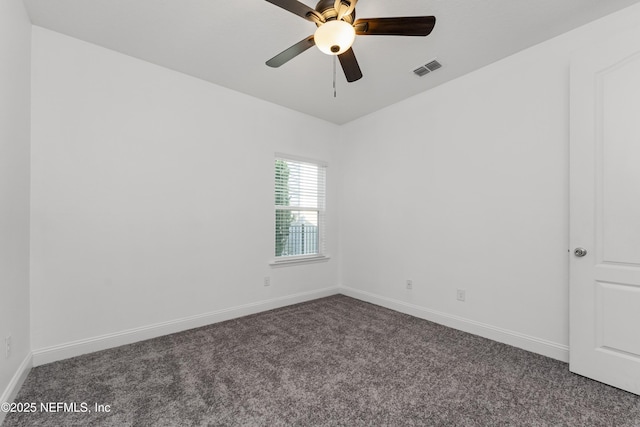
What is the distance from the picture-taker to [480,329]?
9.41 feet

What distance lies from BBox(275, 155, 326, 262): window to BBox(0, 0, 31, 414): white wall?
7.72ft

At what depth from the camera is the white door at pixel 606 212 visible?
1969 millimetres

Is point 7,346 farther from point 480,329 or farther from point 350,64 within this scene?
point 480,329

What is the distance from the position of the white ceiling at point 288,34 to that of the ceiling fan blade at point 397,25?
0.36m

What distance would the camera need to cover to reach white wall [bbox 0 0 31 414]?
1739mm

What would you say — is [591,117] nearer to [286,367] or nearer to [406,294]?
[406,294]

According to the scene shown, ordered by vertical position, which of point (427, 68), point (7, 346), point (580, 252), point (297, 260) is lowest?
point (7, 346)

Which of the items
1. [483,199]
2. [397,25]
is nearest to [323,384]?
[483,199]

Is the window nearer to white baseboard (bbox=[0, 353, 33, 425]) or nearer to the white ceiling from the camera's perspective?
the white ceiling

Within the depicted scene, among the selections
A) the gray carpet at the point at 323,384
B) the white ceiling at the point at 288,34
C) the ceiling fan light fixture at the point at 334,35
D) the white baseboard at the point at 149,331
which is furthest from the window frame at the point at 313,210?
the ceiling fan light fixture at the point at 334,35

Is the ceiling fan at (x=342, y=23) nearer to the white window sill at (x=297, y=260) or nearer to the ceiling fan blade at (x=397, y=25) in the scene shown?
the ceiling fan blade at (x=397, y=25)

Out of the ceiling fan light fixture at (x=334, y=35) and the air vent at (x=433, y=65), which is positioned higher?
the air vent at (x=433, y=65)

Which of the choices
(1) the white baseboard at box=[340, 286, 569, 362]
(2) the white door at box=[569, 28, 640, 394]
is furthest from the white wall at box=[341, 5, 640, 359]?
(2) the white door at box=[569, 28, 640, 394]

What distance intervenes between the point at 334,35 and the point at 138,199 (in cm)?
229
